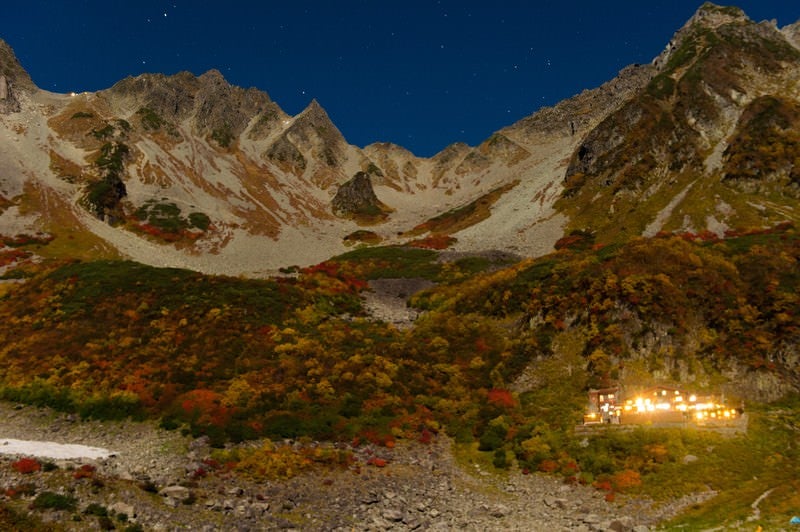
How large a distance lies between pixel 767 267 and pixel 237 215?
474 feet

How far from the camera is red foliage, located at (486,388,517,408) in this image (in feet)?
117

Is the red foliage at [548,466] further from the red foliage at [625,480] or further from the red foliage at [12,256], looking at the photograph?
the red foliage at [12,256]

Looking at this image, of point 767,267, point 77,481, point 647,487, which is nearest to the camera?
point 77,481

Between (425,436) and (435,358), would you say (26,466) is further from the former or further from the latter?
(435,358)

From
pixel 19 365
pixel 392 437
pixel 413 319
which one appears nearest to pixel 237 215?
pixel 413 319

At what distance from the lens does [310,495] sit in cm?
2416

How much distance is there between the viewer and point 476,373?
134ft

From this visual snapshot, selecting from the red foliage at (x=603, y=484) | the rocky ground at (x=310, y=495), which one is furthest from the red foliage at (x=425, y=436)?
the red foliage at (x=603, y=484)

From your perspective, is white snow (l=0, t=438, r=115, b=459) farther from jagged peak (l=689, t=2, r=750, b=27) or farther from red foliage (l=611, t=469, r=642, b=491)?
jagged peak (l=689, t=2, r=750, b=27)

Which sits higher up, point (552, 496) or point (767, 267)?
point (767, 267)

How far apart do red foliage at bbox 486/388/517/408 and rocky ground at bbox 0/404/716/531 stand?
6.84 m

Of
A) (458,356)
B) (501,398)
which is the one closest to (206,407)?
(501,398)

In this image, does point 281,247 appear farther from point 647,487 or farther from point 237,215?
point 647,487

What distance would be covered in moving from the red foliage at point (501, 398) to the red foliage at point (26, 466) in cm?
2603
